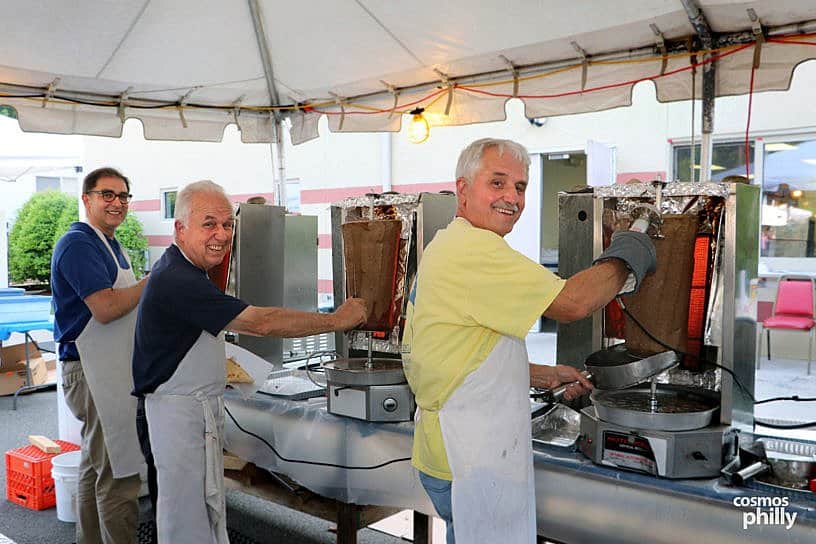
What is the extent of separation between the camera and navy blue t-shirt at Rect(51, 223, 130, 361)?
7.85 ft

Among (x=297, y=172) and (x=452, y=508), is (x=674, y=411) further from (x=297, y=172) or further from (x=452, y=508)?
(x=297, y=172)

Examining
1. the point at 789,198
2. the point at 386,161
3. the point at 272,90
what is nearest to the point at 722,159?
the point at 789,198

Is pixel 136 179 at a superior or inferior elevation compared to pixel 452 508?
superior

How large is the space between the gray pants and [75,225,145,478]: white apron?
0.27ft

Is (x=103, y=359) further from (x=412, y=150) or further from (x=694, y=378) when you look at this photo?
(x=412, y=150)

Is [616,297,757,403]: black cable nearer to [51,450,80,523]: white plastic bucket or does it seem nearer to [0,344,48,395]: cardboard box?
[51,450,80,523]: white plastic bucket

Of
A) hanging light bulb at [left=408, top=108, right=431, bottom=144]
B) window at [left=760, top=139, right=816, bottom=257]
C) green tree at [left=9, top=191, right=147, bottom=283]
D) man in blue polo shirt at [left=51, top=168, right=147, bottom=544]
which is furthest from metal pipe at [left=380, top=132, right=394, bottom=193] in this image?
man in blue polo shirt at [left=51, top=168, right=147, bottom=544]

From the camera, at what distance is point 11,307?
6449mm

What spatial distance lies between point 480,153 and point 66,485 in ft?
9.57

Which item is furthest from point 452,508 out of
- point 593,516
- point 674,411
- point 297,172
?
point 297,172

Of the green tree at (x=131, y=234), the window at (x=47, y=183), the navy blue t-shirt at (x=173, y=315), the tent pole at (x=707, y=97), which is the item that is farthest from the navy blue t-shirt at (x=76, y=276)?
the window at (x=47, y=183)

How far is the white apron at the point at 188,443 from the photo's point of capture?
1923mm

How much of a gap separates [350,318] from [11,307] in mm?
5717

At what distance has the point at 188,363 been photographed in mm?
1919
